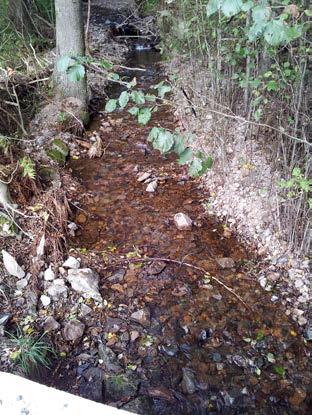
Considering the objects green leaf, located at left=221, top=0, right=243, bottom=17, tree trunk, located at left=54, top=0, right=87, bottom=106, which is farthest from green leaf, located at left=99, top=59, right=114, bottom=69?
tree trunk, located at left=54, top=0, right=87, bottom=106

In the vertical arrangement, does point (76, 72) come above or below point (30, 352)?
above

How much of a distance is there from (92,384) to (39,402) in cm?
123

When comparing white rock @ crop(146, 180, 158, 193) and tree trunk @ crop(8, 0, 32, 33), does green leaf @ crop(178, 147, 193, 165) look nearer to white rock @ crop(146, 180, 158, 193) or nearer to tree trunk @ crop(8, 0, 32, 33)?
white rock @ crop(146, 180, 158, 193)

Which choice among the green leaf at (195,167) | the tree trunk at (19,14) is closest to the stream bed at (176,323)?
the green leaf at (195,167)

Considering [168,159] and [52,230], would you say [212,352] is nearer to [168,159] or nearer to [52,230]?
[52,230]

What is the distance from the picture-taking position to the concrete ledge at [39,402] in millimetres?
1336

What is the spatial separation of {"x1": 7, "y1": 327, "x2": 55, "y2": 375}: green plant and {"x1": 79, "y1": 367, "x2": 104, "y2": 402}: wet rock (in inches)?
10.5

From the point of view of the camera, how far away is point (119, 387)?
2.49 m

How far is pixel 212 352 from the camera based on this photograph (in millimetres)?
2703

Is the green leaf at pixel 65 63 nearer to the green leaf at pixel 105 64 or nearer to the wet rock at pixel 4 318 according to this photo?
the green leaf at pixel 105 64

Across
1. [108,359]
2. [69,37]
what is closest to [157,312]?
[108,359]

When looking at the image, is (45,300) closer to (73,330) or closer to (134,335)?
(73,330)

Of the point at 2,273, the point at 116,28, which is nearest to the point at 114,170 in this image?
the point at 2,273

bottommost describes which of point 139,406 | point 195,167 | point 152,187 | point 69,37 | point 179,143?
point 139,406
